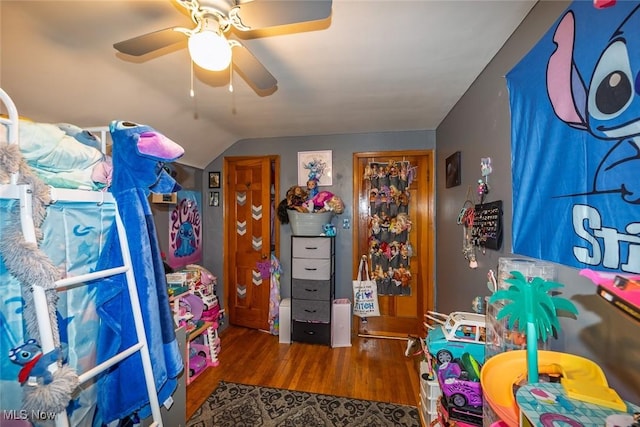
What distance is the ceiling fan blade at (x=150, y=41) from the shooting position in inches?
42.4

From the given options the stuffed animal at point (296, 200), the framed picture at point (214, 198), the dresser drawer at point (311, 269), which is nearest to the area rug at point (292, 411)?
the dresser drawer at point (311, 269)

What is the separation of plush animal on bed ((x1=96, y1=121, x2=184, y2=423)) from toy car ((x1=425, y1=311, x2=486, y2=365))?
157 centimetres

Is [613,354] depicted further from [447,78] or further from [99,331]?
[99,331]

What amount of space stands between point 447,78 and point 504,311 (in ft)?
5.58

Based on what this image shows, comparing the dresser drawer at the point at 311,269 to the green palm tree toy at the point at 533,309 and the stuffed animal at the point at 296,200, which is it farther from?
the green palm tree toy at the point at 533,309

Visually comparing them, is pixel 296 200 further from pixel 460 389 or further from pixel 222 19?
pixel 460 389

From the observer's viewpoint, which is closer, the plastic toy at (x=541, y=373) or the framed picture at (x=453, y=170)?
the plastic toy at (x=541, y=373)

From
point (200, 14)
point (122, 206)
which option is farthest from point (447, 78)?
point (122, 206)

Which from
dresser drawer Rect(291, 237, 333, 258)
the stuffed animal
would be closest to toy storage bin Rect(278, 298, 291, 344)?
dresser drawer Rect(291, 237, 333, 258)

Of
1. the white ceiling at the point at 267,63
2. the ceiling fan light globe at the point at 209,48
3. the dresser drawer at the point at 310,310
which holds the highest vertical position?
the white ceiling at the point at 267,63

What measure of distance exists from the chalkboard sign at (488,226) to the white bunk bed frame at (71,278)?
1911 mm

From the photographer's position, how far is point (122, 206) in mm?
1125

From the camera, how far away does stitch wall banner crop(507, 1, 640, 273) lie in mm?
744

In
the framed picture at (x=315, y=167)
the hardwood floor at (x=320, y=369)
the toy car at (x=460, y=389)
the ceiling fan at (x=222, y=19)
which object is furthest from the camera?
the framed picture at (x=315, y=167)
